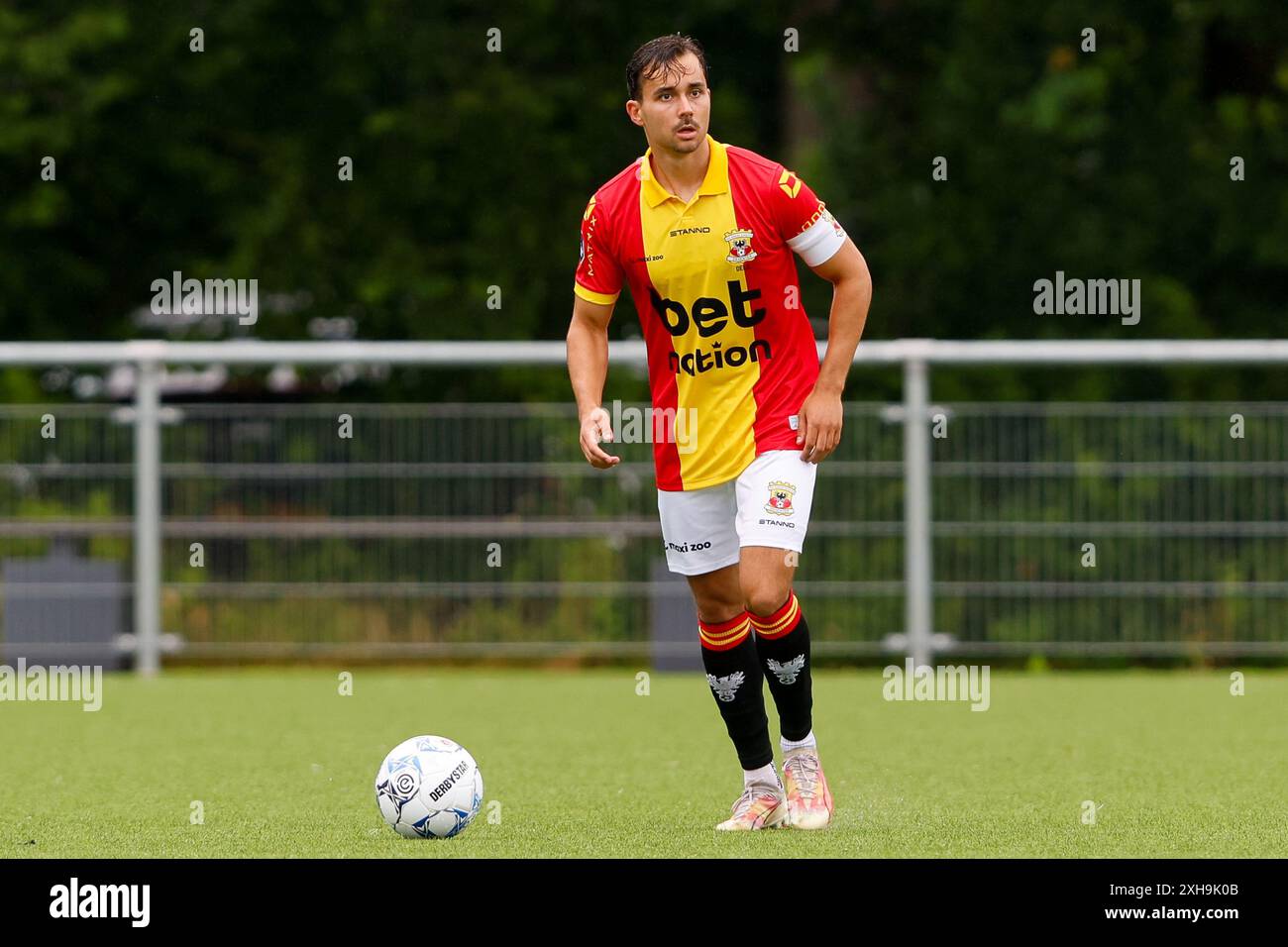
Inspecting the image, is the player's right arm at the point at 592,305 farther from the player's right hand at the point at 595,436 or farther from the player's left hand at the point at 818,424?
the player's left hand at the point at 818,424

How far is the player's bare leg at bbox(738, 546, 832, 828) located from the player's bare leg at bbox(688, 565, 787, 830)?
0.06 metres

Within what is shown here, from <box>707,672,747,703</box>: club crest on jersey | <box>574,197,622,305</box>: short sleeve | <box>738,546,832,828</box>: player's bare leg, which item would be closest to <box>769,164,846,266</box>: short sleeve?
<box>574,197,622,305</box>: short sleeve

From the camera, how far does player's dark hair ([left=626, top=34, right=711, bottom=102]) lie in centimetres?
610

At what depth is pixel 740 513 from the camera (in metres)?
6.29

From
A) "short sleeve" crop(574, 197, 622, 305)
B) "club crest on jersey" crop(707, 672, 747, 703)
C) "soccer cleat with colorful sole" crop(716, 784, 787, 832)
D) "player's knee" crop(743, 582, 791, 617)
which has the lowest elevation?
"soccer cleat with colorful sole" crop(716, 784, 787, 832)

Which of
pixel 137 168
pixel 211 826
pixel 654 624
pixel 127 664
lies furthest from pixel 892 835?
pixel 137 168

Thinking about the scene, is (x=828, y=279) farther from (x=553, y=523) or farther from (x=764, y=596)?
(x=553, y=523)

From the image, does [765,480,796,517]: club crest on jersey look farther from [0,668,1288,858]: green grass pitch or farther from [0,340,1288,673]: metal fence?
[0,340,1288,673]: metal fence

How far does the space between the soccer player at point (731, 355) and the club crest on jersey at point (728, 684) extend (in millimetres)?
90

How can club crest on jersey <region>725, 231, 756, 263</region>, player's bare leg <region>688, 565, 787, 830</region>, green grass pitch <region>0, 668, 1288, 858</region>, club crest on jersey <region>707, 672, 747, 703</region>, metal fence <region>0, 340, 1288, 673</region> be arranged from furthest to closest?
metal fence <region>0, 340, 1288, 673</region> < club crest on jersey <region>707, 672, 747, 703</region> < player's bare leg <region>688, 565, 787, 830</region> < club crest on jersey <region>725, 231, 756, 263</region> < green grass pitch <region>0, 668, 1288, 858</region>

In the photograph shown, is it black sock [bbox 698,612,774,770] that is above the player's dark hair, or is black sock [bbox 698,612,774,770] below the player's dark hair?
below

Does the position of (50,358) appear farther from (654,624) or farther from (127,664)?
(654,624)

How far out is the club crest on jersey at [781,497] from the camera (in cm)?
623

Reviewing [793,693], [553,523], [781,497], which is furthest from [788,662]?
[553,523]
